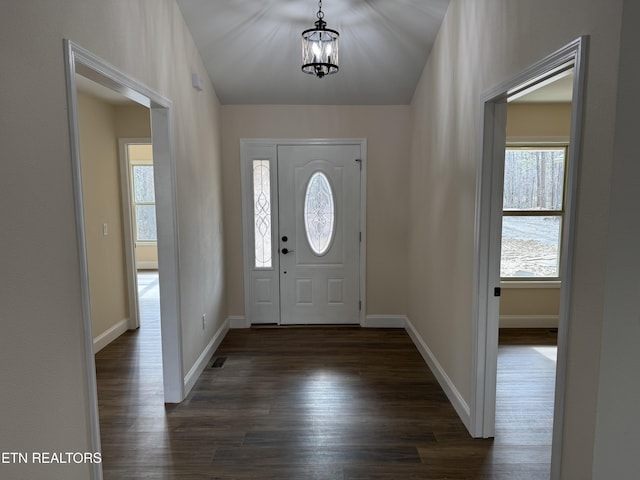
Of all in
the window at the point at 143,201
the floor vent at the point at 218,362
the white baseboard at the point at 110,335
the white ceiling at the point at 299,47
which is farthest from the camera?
the window at the point at 143,201

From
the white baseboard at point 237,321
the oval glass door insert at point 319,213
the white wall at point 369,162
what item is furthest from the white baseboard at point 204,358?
the oval glass door insert at point 319,213

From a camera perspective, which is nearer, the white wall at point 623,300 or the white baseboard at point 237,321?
the white wall at point 623,300

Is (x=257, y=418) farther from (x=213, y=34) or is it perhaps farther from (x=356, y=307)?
(x=213, y=34)

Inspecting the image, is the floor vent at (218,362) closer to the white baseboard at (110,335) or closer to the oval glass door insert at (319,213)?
the white baseboard at (110,335)

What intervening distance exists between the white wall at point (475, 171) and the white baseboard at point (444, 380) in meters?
0.07

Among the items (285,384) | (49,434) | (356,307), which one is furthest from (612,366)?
(356,307)

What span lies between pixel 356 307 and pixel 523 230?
2.18 m

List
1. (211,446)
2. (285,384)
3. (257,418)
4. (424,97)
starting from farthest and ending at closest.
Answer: (424,97), (285,384), (257,418), (211,446)

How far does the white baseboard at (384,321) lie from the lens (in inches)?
194

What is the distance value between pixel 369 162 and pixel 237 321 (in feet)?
7.91

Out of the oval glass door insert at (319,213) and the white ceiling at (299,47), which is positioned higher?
the white ceiling at (299,47)

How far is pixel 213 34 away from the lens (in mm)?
3543

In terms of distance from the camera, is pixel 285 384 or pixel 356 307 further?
pixel 356 307

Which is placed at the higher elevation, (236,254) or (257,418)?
(236,254)
